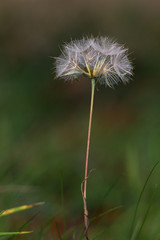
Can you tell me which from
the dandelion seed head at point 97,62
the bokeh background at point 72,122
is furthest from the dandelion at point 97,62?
the bokeh background at point 72,122

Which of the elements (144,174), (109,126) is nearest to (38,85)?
(109,126)

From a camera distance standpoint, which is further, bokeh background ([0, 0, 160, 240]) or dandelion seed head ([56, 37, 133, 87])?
bokeh background ([0, 0, 160, 240])

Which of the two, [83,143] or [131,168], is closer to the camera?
[131,168]

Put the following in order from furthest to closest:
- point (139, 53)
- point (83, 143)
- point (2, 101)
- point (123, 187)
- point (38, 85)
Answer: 1. point (139, 53)
2. point (38, 85)
3. point (2, 101)
4. point (83, 143)
5. point (123, 187)

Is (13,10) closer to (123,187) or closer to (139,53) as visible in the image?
(139,53)

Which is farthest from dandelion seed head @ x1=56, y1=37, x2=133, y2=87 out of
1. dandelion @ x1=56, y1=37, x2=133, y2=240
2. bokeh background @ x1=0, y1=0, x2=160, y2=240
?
bokeh background @ x1=0, y1=0, x2=160, y2=240

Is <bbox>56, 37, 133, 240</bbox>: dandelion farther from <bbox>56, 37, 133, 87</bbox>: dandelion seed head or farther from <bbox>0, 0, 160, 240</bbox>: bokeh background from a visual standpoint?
<bbox>0, 0, 160, 240</bbox>: bokeh background

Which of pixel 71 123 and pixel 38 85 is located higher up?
pixel 38 85
